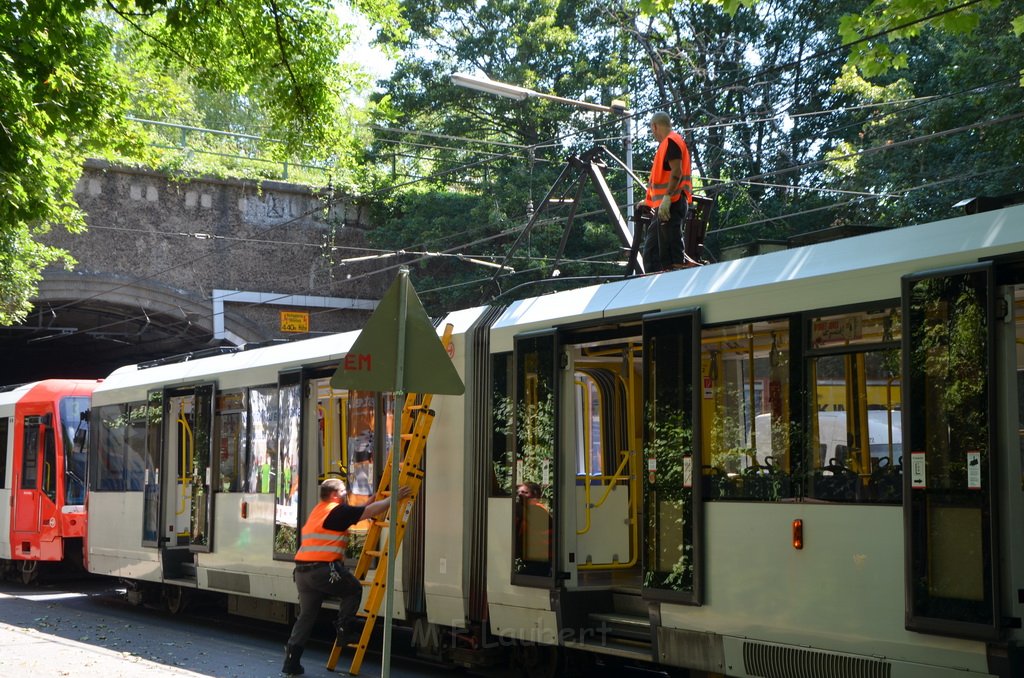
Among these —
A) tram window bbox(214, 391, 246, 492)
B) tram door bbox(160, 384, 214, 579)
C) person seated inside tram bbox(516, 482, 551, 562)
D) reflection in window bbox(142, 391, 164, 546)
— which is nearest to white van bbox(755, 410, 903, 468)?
person seated inside tram bbox(516, 482, 551, 562)

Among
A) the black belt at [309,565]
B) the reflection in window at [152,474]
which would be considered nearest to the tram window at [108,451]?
the reflection in window at [152,474]

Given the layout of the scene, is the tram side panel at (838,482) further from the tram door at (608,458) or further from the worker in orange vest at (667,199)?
the worker in orange vest at (667,199)

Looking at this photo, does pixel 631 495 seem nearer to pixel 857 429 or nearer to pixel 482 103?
pixel 857 429

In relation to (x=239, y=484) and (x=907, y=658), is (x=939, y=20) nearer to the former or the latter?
(x=907, y=658)

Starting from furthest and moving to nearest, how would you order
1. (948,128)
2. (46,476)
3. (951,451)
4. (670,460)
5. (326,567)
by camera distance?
(948,128) → (46,476) → (326,567) → (670,460) → (951,451)

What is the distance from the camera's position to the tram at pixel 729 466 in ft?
22.3

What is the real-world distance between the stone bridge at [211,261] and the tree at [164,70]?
54.8ft

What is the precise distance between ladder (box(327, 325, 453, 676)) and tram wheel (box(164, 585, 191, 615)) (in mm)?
5550

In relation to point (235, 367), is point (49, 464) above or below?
below

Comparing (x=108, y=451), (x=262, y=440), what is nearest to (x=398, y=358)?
(x=262, y=440)

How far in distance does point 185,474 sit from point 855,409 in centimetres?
1011

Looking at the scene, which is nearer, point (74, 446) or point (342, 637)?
point (342, 637)

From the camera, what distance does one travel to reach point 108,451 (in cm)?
1762

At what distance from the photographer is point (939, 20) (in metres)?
9.10
